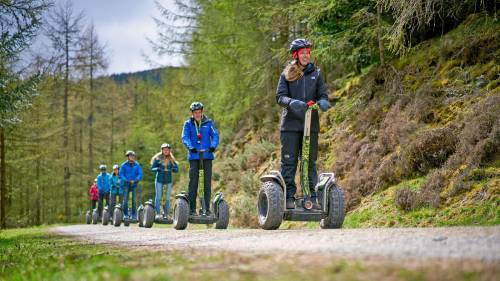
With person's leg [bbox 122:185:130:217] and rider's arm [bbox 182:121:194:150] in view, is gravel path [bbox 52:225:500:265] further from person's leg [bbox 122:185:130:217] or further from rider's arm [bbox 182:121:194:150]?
person's leg [bbox 122:185:130:217]

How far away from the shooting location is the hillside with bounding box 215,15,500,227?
9.47 metres

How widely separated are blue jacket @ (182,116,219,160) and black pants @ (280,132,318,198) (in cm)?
347

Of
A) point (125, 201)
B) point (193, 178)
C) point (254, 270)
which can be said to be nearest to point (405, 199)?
point (193, 178)

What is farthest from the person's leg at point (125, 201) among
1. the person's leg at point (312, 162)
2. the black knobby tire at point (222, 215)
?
the person's leg at point (312, 162)

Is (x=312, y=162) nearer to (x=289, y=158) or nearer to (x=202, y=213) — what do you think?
(x=289, y=158)

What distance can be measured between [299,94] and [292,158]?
3.17ft

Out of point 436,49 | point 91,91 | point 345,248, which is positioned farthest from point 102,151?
point 345,248

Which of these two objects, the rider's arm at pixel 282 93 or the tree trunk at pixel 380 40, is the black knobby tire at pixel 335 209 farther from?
the tree trunk at pixel 380 40

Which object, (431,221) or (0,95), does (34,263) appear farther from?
(0,95)

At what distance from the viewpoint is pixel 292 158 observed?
8391 mm

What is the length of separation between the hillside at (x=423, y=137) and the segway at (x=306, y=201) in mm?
1967

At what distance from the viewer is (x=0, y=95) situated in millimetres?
14398

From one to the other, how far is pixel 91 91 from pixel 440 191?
128ft

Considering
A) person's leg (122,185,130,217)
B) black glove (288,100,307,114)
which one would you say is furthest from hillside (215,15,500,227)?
person's leg (122,185,130,217)
